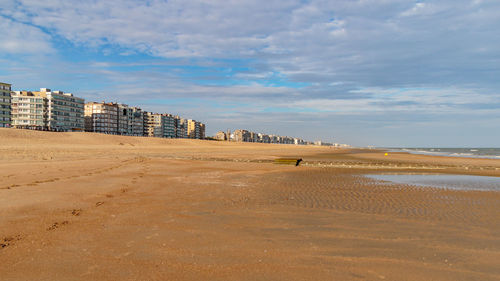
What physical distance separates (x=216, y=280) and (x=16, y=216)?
18.2 ft

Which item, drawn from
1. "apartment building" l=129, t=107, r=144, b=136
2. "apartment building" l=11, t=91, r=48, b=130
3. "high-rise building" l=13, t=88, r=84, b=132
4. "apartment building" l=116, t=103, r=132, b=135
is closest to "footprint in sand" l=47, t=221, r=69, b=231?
"high-rise building" l=13, t=88, r=84, b=132

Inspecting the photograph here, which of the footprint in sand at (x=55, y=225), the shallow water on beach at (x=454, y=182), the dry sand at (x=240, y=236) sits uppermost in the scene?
the footprint in sand at (x=55, y=225)

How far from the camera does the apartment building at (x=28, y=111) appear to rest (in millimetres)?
99875

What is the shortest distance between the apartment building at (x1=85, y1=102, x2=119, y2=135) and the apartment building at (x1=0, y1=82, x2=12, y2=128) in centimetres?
4353

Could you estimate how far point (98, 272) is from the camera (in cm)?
385

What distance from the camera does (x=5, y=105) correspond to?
288 ft

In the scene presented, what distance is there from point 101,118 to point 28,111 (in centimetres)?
3285

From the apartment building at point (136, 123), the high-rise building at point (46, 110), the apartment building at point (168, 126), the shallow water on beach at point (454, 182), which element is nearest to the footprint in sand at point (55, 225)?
the shallow water on beach at point (454, 182)

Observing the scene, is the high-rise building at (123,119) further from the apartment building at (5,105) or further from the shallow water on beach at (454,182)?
the shallow water on beach at (454,182)

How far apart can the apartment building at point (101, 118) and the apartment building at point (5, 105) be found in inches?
1714

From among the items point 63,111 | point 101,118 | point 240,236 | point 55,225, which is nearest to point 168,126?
point 101,118

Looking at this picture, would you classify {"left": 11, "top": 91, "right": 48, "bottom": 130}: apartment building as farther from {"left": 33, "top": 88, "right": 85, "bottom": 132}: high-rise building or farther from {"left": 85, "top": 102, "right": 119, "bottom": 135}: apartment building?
{"left": 85, "top": 102, "right": 119, "bottom": 135}: apartment building

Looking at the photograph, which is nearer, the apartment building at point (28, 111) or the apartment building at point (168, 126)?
the apartment building at point (28, 111)

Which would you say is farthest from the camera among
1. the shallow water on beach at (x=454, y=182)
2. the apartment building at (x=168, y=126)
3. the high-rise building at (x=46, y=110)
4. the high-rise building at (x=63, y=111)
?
the apartment building at (x=168, y=126)
